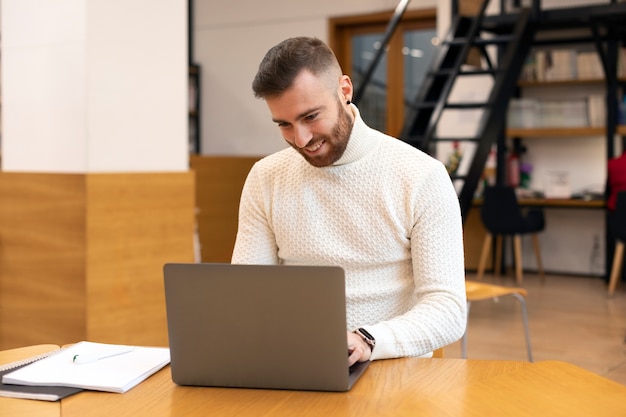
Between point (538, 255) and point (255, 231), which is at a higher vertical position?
point (255, 231)

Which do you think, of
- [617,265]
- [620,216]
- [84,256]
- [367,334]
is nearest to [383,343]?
[367,334]

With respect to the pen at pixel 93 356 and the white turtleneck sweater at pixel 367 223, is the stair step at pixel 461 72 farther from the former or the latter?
the pen at pixel 93 356

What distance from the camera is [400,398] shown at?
4.34ft

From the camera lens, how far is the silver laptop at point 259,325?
1.31 meters

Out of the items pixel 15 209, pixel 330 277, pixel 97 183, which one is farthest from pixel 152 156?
pixel 330 277

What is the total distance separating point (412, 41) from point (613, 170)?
8.33ft

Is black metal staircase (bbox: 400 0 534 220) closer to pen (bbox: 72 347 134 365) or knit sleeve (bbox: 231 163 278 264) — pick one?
knit sleeve (bbox: 231 163 278 264)

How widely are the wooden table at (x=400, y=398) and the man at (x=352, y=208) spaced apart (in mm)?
220

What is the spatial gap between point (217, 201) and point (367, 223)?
5.32 m

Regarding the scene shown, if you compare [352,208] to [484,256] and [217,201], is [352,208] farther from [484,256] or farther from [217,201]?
[484,256]

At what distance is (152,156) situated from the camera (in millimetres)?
3654

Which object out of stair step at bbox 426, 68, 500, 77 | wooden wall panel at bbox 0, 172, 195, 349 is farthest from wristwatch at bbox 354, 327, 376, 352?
stair step at bbox 426, 68, 500, 77

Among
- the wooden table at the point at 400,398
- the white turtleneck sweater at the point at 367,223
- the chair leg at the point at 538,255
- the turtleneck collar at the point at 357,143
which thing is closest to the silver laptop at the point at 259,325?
the wooden table at the point at 400,398

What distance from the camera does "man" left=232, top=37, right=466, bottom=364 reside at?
166 centimetres
